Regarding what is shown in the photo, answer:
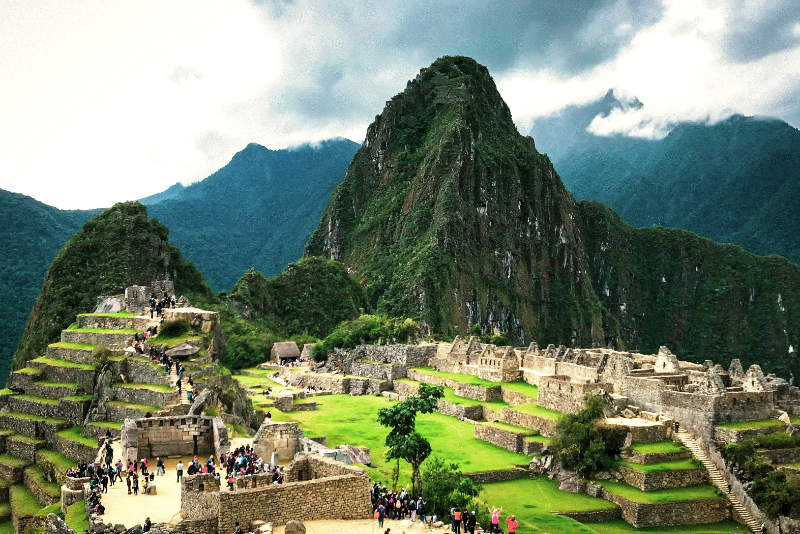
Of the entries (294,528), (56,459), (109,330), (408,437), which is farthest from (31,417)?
(294,528)

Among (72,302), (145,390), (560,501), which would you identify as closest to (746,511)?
(560,501)

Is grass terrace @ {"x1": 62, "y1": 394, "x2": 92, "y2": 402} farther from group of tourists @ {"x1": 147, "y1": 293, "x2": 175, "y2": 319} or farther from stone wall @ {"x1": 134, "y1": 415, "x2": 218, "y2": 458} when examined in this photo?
stone wall @ {"x1": 134, "y1": 415, "x2": 218, "y2": 458}

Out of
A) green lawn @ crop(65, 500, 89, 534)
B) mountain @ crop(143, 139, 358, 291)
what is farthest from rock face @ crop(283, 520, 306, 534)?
mountain @ crop(143, 139, 358, 291)

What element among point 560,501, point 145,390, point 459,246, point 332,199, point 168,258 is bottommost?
point 560,501

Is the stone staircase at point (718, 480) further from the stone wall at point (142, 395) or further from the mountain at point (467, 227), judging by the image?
the mountain at point (467, 227)

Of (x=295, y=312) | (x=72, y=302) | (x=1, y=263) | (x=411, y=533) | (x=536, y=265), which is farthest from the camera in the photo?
(x=536, y=265)

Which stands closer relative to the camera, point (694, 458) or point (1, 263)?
point (694, 458)

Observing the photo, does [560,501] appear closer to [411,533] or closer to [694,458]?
[694,458]

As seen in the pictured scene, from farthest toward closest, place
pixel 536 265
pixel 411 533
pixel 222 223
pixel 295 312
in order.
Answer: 1. pixel 536 265
2. pixel 222 223
3. pixel 295 312
4. pixel 411 533
